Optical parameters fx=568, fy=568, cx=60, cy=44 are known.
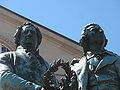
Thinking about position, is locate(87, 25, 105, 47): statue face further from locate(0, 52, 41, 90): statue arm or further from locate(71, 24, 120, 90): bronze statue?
locate(0, 52, 41, 90): statue arm

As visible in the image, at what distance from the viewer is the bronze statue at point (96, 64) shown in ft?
20.2

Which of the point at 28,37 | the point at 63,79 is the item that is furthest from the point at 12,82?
the point at 28,37

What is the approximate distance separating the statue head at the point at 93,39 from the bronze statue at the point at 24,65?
547 mm

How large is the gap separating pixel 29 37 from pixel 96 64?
1194mm

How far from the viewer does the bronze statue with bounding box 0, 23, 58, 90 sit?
6.45 meters

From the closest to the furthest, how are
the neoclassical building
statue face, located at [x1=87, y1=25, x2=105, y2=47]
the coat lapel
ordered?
the coat lapel, statue face, located at [x1=87, y1=25, x2=105, y2=47], the neoclassical building

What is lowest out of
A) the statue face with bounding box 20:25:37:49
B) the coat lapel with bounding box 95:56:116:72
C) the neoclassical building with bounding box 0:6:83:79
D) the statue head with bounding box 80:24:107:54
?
the coat lapel with bounding box 95:56:116:72

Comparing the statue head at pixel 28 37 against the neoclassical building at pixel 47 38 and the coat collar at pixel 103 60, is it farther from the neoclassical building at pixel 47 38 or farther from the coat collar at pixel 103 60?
the neoclassical building at pixel 47 38

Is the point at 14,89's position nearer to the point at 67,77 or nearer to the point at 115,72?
the point at 67,77

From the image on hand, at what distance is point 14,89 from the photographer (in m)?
6.43

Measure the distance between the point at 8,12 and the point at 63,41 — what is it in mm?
2707

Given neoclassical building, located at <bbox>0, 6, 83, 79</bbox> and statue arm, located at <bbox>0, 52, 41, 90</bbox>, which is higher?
neoclassical building, located at <bbox>0, 6, 83, 79</bbox>

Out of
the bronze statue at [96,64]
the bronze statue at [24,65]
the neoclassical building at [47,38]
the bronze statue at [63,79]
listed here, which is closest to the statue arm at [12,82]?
the bronze statue at [24,65]

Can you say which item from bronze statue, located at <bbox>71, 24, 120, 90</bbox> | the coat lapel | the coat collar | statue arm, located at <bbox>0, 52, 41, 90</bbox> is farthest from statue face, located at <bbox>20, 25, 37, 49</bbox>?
the coat lapel
